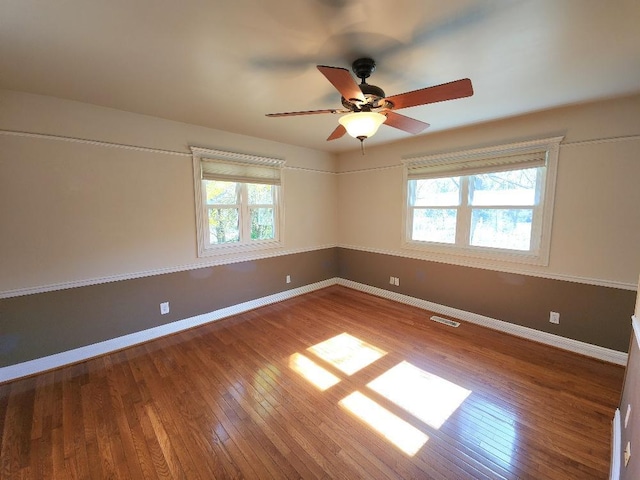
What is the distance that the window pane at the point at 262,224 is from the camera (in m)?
3.89

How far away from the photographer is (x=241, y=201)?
3697 mm

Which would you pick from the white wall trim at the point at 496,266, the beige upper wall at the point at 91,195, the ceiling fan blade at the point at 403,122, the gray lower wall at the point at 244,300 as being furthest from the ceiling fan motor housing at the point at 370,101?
the gray lower wall at the point at 244,300

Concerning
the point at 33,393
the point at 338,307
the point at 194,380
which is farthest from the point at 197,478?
the point at 338,307

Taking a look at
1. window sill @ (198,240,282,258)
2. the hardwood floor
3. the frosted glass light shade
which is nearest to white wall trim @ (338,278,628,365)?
the hardwood floor

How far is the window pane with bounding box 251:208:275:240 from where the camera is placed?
153 inches

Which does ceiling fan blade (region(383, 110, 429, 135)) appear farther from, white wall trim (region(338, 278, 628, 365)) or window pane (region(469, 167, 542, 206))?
white wall trim (region(338, 278, 628, 365))

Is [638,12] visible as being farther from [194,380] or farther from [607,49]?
[194,380]

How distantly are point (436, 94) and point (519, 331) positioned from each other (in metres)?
2.92

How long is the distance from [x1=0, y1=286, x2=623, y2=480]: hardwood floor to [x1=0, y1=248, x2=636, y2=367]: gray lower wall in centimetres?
28

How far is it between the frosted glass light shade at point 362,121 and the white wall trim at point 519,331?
2.86m

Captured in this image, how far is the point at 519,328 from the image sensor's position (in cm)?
307

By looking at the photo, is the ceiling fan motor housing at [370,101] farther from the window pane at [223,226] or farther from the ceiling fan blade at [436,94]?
the window pane at [223,226]

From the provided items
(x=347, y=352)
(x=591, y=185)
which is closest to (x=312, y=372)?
(x=347, y=352)

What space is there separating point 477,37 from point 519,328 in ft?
9.88
